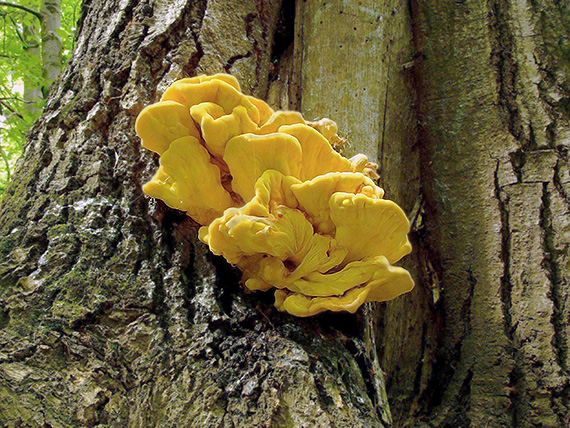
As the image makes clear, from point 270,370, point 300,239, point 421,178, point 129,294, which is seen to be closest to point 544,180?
point 421,178

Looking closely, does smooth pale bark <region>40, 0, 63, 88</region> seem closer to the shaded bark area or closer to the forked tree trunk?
the forked tree trunk

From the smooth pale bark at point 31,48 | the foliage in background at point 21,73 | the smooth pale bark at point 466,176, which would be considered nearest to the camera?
the smooth pale bark at point 466,176

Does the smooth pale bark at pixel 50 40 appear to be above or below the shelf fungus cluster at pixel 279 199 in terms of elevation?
above

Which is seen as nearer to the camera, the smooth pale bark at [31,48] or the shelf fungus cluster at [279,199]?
the shelf fungus cluster at [279,199]

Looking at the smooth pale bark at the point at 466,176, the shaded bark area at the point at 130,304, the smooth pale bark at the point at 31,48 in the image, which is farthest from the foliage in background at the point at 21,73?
the smooth pale bark at the point at 466,176

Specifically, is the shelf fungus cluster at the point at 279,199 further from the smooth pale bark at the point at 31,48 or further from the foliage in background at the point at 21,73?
the smooth pale bark at the point at 31,48

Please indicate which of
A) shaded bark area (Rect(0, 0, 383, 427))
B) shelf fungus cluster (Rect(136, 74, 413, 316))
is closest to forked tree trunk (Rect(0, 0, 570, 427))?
shaded bark area (Rect(0, 0, 383, 427))

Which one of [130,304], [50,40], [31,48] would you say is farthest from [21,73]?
[130,304]

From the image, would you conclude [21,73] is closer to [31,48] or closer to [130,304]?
[31,48]
